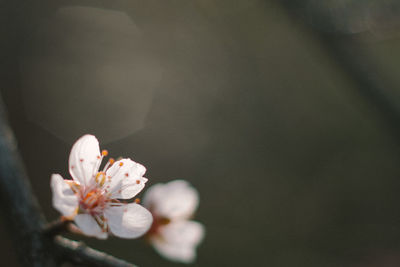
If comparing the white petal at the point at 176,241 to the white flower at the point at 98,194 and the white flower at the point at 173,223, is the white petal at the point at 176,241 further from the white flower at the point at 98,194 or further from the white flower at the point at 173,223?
the white flower at the point at 98,194

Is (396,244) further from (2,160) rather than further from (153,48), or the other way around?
(2,160)

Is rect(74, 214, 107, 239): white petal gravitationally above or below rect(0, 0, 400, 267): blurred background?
below

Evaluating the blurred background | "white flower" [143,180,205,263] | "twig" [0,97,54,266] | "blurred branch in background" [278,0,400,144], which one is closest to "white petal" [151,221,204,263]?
"white flower" [143,180,205,263]

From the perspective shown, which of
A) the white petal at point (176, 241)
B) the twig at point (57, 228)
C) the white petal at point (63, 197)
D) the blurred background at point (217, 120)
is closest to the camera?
the white petal at point (63, 197)

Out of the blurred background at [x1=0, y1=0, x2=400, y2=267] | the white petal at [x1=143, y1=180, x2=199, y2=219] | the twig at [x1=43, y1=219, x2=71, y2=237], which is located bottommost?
the twig at [x1=43, y1=219, x2=71, y2=237]

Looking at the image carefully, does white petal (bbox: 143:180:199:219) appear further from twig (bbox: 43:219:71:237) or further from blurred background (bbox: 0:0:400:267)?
blurred background (bbox: 0:0:400:267)

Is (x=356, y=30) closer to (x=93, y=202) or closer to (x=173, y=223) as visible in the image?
(x=173, y=223)

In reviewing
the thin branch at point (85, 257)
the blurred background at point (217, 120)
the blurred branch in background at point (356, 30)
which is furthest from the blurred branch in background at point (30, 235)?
the blurred background at point (217, 120)

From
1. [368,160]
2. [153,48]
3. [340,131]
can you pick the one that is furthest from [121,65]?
[368,160]
